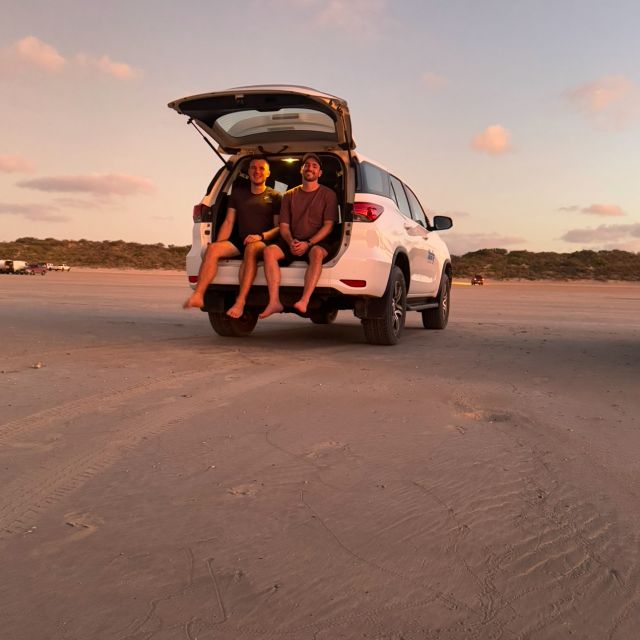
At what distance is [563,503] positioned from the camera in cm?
273

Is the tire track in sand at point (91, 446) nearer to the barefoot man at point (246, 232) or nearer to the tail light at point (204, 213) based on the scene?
the barefoot man at point (246, 232)

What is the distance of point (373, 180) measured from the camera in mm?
7555

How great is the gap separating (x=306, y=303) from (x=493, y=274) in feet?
164

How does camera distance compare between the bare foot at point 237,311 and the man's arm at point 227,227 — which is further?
the man's arm at point 227,227

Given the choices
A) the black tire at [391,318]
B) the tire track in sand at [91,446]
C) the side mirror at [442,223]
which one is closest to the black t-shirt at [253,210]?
the black tire at [391,318]

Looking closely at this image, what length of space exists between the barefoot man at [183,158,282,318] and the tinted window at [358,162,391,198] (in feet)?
3.42

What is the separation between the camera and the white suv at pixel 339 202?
6.90m

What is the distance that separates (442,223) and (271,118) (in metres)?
3.51

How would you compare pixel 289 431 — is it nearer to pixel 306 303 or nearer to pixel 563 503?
pixel 563 503

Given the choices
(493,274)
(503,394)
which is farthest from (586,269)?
(503,394)

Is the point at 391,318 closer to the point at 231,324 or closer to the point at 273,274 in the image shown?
the point at 273,274

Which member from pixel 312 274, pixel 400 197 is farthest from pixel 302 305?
pixel 400 197

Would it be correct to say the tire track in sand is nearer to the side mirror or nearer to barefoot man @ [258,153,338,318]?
barefoot man @ [258,153,338,318]

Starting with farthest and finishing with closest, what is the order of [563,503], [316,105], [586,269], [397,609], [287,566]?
[586,269], [316,105], [563,503], [287,566], [397,609]
